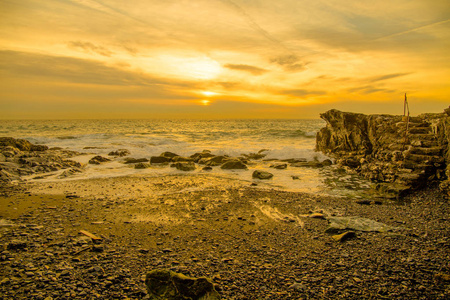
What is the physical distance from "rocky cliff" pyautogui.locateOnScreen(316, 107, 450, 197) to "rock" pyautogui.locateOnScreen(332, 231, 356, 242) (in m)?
4.67

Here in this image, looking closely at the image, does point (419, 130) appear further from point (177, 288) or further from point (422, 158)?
point (177, 288)

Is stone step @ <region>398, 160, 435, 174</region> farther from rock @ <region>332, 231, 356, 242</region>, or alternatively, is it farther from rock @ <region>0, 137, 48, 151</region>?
rock @ <region>0, 137, 48, 151</region>

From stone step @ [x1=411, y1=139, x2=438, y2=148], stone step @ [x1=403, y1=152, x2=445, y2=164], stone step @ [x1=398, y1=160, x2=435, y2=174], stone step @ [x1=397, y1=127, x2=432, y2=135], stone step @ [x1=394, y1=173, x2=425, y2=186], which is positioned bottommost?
stone step @ [x1=394, y1=173, x2=425, y2=186]

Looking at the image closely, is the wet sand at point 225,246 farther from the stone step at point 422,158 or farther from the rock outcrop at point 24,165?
the rock outcrop at point 24,165

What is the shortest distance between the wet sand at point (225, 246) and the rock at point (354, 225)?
0.79 ft

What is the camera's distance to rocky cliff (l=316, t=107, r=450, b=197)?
9.70 metres

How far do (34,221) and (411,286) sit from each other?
8397 millimetres

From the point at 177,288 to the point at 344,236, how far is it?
4088 millimetres

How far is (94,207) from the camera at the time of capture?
25.7 ft

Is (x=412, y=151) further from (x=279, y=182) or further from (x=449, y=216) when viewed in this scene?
(x=279, y=182)

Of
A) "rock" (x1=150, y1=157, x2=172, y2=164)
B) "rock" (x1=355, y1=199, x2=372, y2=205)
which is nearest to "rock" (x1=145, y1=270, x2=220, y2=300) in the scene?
"rock" (x1=355, y1=199, x2=372, y2=205)

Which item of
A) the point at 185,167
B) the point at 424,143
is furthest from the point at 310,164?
the point at 185,167

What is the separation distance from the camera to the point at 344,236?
226 inches

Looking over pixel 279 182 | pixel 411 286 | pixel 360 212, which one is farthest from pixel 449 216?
pixel 279 182
